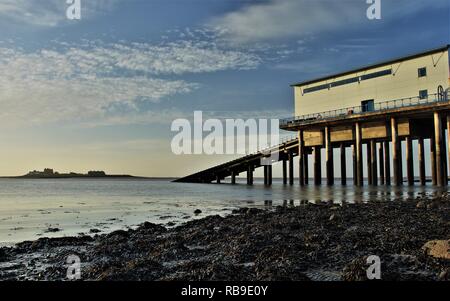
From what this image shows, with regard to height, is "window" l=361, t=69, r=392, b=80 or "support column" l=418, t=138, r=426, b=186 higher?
"window" l=361, t=69, r=392, b=80

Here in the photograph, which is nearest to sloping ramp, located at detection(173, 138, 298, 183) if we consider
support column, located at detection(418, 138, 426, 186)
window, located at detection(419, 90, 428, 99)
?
support column, located at detection(418, 138, 426, 186)

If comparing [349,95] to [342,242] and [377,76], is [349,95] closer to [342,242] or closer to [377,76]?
[377,76]

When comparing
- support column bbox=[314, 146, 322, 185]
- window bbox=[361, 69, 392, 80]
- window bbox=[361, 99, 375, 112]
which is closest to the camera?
window bbox=[361, 69, 392, 80]

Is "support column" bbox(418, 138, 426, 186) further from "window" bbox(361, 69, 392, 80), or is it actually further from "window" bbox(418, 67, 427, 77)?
"window" bbox(361, 69, 392, 80)

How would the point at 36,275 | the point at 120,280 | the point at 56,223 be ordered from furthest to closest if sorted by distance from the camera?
the point at 56,223, the point at 36,275, the point at 120,280

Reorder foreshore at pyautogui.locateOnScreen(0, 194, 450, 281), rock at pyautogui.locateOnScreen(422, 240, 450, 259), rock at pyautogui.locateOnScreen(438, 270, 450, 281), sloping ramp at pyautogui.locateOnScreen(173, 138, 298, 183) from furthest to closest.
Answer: sloping ramp at pyautogui.locateOnScreen(173, 138, 298, 183), rock at pyautogui.locateOnScreen(422, 240, 450, 259), foreshore at pyautogui.locateOnScreen(0, 194, 450, 281), rock at pyautogui.locateOnScreen(438, 270, 450, 281)

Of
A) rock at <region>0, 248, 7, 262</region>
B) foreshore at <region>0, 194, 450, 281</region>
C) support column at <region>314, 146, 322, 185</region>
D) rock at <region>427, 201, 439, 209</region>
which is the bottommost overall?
rock at <region>0, 248, 7, 262</region>

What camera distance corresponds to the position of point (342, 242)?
929 cm

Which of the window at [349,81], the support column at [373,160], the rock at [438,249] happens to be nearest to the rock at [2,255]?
the rock at [438,249]

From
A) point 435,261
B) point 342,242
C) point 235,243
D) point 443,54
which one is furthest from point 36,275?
point 443,54

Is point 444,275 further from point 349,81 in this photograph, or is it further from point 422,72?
point 349,81

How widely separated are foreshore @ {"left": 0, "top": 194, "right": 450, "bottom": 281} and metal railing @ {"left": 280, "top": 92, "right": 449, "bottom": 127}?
27.7 meters

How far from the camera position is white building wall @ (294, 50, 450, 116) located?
123 ft
